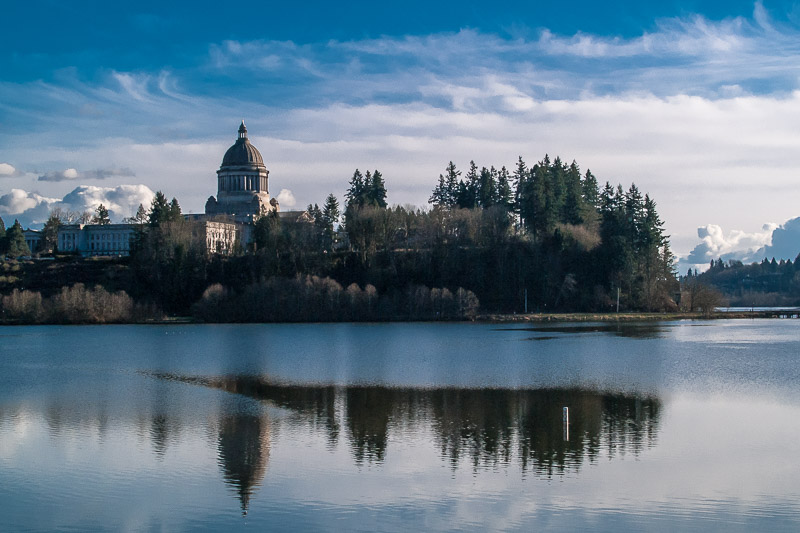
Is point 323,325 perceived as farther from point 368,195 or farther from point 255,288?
point 368,195

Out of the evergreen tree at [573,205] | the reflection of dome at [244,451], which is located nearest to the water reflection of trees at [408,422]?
the reflection of dome at [244,451]

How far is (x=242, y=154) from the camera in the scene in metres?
176

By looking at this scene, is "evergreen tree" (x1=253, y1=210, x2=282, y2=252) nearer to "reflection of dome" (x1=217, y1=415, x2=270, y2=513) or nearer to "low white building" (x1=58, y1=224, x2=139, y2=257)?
"low white building" (x1=58, y1=224, x2=139, y2=257)

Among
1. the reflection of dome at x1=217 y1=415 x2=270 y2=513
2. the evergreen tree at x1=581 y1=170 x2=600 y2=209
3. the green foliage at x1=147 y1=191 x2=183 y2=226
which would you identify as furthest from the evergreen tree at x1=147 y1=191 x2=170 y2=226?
the reflection of dome at x1=217 y1=415 x2=270 y2=513

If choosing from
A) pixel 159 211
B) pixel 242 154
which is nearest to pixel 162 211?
pixel 159 211

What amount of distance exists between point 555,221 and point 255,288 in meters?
41.0

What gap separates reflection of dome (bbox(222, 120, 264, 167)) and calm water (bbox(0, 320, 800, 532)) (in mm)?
127453

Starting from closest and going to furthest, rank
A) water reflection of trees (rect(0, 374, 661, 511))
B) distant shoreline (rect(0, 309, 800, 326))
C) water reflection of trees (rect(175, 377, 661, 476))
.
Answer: water reflection of trees (rect(0, 374, 661, 511))
water reflection of trees (rect(175, 377, 661, 476))
distant shoreline (rect(0, 309, 800, 326))

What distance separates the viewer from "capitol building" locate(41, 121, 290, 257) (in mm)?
139325

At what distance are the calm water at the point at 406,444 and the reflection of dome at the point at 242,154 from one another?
12745cm

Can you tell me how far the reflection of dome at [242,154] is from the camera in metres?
175

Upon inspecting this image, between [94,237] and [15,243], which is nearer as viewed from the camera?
[15,243]

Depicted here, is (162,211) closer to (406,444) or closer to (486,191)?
(486,191)

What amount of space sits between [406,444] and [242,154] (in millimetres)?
157464
